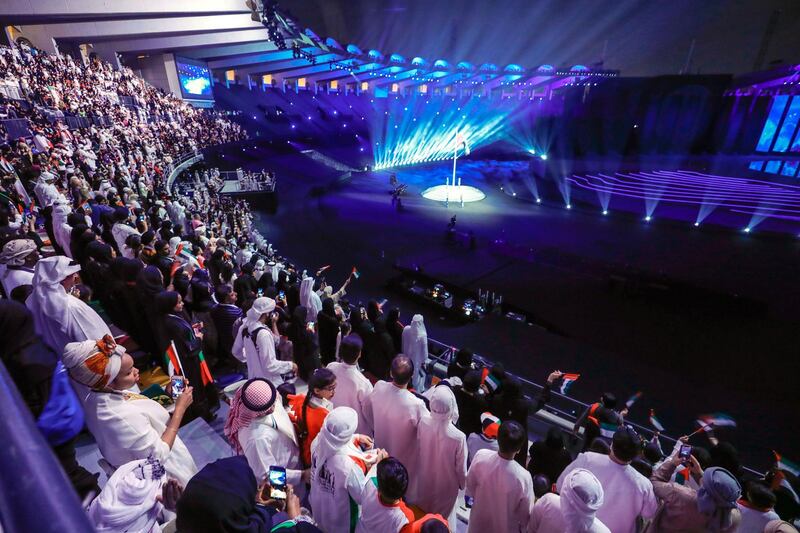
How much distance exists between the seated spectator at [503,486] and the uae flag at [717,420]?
5769 millimetres

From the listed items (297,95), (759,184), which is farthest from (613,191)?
(297,95)

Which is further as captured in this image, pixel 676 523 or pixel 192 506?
pixel 676 523

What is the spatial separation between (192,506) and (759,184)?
3525 cm

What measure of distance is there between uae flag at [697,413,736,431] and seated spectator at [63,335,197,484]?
26.7ft

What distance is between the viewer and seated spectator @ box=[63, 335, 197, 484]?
8.16ft

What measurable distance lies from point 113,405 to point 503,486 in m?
2.79

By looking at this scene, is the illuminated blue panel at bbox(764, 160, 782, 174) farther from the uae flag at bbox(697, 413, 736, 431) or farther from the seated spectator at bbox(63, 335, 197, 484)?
the seated spectator at bbox(63, 335, 197, 484)

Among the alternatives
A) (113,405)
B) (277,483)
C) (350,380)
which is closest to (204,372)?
(350,380)

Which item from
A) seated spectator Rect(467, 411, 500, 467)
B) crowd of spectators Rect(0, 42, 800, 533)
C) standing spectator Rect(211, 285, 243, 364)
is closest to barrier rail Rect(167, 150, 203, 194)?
crowd of spectators Rect(0, 42, 800, 533)

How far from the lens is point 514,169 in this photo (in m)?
36.9

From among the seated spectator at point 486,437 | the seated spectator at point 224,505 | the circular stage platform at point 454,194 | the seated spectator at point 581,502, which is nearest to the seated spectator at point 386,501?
the seated spectator at point 224,505

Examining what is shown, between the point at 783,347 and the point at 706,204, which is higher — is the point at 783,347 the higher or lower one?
the lower one

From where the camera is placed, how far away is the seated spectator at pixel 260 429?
A: 110 inches

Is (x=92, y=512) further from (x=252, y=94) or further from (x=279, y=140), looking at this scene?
(x=252, y=94)
